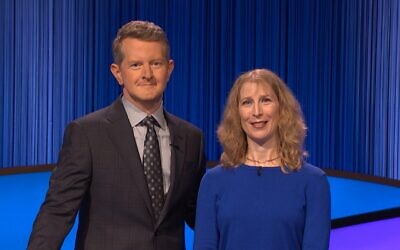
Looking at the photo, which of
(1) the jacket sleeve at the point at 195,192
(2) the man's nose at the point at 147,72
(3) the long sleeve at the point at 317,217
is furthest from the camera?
(1) the jacket sleeve at the point at 195,192

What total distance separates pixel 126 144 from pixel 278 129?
0.35m

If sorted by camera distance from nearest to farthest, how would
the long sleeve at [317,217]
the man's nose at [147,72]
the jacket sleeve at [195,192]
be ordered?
the long sleeve at [317,217], the man's nose at [147,72], the jacket sleeve at [195,192]

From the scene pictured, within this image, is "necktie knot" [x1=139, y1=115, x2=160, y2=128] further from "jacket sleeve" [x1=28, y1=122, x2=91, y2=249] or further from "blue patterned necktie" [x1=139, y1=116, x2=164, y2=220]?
"jacket sleeve" [x1=28, y1=122, x2=91, y2=249]

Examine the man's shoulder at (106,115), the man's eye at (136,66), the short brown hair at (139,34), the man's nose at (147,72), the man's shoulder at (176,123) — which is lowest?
the man's shoulder at (176,123)

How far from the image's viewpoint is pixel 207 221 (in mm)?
1508

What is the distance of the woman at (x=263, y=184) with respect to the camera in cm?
148

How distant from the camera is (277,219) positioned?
4.88ft

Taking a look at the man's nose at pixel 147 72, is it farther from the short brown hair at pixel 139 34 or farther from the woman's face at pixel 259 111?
the woman's face at pixel 259 111

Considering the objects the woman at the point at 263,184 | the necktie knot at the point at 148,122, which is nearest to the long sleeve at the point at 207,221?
the woman at the point at 263,184

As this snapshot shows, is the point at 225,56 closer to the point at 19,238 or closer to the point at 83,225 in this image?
the point at 19,238

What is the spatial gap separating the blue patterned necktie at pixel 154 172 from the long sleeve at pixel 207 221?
0.38ft

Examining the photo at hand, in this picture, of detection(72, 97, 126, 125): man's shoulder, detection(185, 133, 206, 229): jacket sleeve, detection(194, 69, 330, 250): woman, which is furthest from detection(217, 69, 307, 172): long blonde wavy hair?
detection(72, 97, 126, 125): man's shoulder

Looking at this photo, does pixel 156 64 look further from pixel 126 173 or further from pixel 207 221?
pixel 207 221

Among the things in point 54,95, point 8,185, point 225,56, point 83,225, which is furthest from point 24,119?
point 83,225
